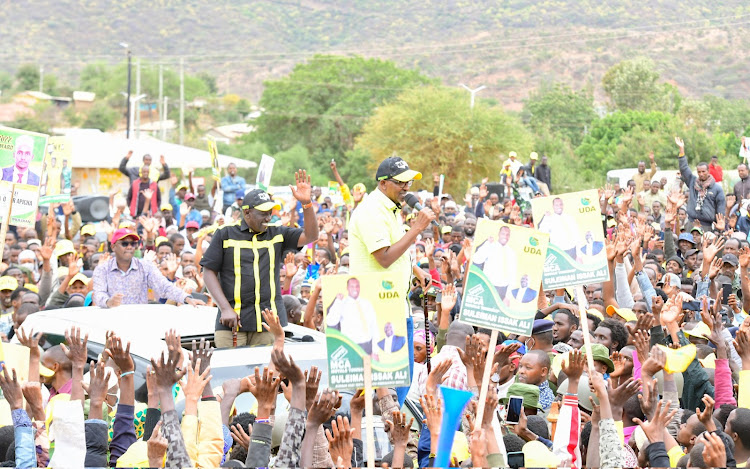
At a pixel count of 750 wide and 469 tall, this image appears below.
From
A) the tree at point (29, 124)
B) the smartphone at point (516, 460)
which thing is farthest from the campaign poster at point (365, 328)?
the tree at point (29, 124)

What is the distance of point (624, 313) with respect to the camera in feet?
30.5

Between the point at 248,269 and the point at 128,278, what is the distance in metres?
2.55

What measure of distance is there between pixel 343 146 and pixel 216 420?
67.3 m

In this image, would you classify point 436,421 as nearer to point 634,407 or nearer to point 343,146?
point 634,407

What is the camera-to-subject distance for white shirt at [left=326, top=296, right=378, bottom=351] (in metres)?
5.38

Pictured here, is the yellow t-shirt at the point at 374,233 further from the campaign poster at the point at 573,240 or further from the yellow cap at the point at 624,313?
the yellow cap at the point at 624,313

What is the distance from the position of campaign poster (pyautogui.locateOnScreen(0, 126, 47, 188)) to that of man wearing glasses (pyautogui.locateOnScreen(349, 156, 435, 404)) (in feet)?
11.5

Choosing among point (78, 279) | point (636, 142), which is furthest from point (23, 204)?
point (636, 142)

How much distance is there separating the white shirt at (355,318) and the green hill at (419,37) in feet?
320

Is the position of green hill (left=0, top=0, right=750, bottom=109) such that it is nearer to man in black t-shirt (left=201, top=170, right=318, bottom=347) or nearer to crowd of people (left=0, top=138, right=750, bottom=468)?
crowd of people (left=0, top=138, right=750, bottom=468)

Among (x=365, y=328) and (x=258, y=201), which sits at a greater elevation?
(x=258, y=201)

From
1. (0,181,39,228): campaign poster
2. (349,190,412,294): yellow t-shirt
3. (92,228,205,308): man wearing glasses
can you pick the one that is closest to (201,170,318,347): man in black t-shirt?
(349,190,412,294): yellow t-shirt

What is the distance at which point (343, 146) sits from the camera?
238 feet

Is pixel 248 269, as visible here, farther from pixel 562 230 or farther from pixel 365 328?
pixel 365 328
